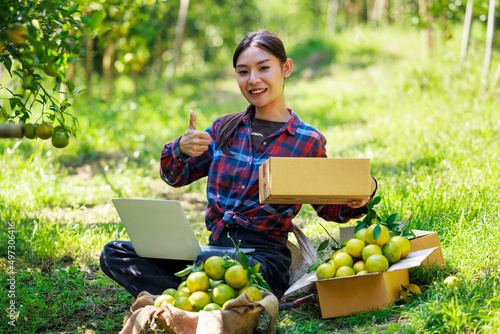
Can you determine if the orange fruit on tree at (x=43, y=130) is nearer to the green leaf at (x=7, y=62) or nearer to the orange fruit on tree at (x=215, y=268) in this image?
the green leaf at (x=7, y=62)

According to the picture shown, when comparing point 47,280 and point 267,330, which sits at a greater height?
point 267,330

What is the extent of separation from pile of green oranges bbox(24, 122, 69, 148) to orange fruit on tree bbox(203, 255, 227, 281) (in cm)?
112

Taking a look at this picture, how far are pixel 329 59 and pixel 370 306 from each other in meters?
11.0

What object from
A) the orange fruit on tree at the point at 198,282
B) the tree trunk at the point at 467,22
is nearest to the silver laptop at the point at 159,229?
the orange fruit on tree at the point at 198,282

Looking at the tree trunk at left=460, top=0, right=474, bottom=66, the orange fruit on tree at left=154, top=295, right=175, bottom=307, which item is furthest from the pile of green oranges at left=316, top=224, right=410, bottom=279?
the tree trunk at left=460, top=0, right=474, bottom=66

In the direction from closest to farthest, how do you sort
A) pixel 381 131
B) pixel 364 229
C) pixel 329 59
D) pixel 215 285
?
pixel 215 285, pixel 364 229, pixel 381 131, pixel 329 59

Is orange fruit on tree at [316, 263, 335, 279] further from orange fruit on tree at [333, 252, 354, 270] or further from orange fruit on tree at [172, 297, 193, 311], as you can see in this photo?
orange fruit on tree at [172, 297, 193, 311]

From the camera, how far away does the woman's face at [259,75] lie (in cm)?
301

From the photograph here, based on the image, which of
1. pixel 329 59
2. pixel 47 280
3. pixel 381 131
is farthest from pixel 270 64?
pixel 329 59

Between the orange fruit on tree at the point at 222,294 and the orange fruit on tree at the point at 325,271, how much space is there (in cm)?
44

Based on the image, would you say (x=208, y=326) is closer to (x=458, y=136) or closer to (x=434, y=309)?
(x=434, y=309)

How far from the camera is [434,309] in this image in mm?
2217

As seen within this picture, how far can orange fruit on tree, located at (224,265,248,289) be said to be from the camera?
7.79 feet

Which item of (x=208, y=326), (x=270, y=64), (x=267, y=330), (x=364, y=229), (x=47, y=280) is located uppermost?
(x=270, y=64)
